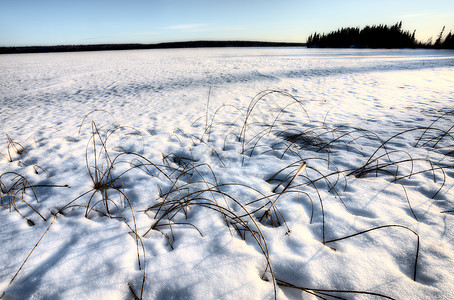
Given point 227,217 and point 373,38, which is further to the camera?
point 373,38

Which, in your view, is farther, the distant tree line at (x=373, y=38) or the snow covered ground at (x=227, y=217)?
the distant tree line at (x=373, y=38)

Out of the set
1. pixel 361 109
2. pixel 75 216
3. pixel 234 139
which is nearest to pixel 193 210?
pixel 75 216

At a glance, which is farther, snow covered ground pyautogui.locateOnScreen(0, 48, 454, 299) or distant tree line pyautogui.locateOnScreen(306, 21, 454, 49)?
distant tree line pyautogui.locateOnScreen(306, 21, 454, 49)

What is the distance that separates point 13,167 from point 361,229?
3476mm

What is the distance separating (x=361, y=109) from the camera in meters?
4.28

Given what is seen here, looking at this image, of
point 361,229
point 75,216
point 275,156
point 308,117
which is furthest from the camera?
point 308,117

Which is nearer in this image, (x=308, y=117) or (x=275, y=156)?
(x=275, y=156)

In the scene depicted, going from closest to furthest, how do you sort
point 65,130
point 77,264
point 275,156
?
point 77,264 < point 275,156 < point 65,130

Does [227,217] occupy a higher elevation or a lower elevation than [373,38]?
lower

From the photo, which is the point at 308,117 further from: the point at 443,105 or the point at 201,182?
the point at 443,105

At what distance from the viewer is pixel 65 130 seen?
345cm

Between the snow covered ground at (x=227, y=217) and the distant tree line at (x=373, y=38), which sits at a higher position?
the distant tree line at (x=373, y=38)

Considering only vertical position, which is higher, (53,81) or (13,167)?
(53,81)

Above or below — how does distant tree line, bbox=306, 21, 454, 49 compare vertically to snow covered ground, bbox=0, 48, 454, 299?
above
